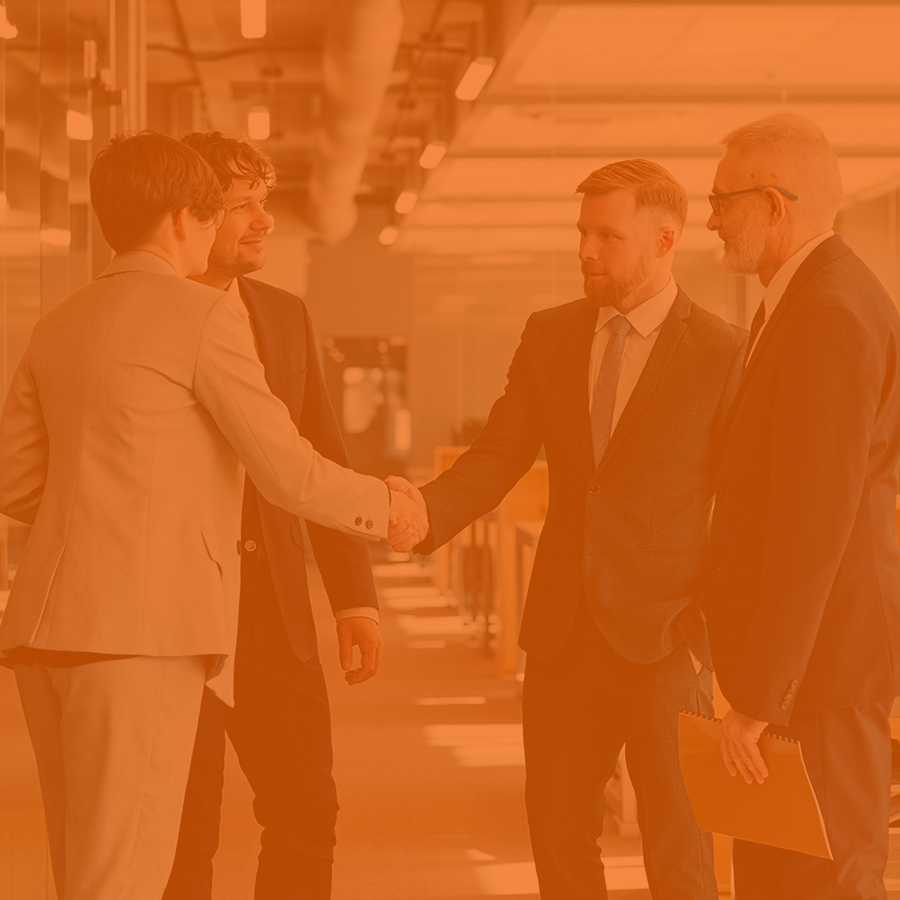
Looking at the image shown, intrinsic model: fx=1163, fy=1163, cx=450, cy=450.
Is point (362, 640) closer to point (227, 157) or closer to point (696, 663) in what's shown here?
point (696, 663)

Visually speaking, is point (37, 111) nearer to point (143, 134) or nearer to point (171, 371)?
point (143, 134)

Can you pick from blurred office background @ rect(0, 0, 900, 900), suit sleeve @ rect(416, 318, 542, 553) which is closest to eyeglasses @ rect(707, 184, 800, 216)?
suit sleeve @ rect(416, 318, 542, 553)

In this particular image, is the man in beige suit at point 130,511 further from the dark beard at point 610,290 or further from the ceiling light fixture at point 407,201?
the ceiling light fixture at point 407,201

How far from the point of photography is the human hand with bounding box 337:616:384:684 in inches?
86.9

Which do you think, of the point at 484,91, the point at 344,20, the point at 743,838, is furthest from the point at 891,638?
the point at 484,91

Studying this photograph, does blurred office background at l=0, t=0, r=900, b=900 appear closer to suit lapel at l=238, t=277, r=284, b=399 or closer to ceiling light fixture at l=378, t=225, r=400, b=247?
ceiling light fixture at l=378, t=225, r=400, b=247

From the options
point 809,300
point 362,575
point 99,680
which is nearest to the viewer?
point 99,680

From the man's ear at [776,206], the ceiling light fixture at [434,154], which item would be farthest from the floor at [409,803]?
the ceiling light fixture at [434,154]

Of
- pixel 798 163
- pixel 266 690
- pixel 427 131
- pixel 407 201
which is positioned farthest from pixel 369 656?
pixel 427 131

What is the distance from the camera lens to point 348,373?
14.5m

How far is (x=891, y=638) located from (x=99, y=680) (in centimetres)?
110

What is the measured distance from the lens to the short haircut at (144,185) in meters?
1.63

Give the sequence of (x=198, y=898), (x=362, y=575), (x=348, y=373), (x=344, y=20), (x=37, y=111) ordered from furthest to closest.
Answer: (x=348, y=373), (x=344, y=20), (x=37, y=111), (x=362, y=575), (x=198, y=898)

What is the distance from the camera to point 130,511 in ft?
5.08
